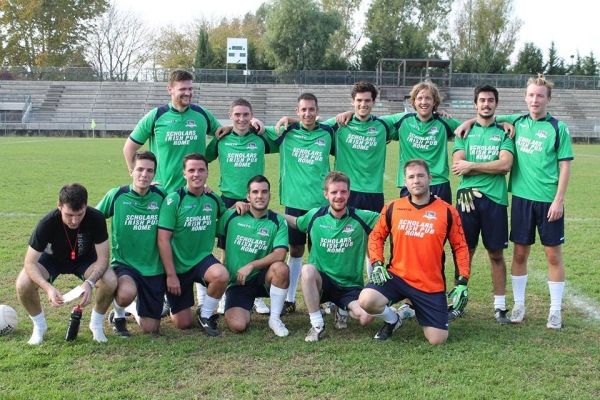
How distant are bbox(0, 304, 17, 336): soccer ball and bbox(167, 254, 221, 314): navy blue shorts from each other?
108 centimetres

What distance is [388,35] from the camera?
47594 millimetres

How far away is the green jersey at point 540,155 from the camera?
4.59m

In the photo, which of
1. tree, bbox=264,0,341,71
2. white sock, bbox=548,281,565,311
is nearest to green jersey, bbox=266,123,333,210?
white sock, bbox=548,281,565,311

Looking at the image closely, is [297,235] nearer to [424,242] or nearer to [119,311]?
[424,242]

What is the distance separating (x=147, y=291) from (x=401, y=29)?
46.8 metres

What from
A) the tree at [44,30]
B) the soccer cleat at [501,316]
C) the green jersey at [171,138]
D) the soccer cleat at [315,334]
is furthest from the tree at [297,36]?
the soccer cleat at [315,334]

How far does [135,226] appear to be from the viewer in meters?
4.53

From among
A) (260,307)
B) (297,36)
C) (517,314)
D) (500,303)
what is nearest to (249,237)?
(260,307)

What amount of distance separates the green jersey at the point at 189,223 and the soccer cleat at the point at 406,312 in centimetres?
158

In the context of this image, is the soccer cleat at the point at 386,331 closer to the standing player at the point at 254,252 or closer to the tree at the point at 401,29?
the standing player at the point at 254,252

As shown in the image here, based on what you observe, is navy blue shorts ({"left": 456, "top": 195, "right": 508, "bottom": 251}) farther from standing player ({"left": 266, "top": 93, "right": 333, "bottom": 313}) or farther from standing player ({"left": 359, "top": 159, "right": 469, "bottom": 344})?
standing player ({"left": 266, "top": 93, "right": 333, "bottom": 313})

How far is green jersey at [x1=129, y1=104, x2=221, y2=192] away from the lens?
17.0 ft

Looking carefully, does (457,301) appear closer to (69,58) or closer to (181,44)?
(69,58)

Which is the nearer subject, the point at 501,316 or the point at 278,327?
the point at 278,327
